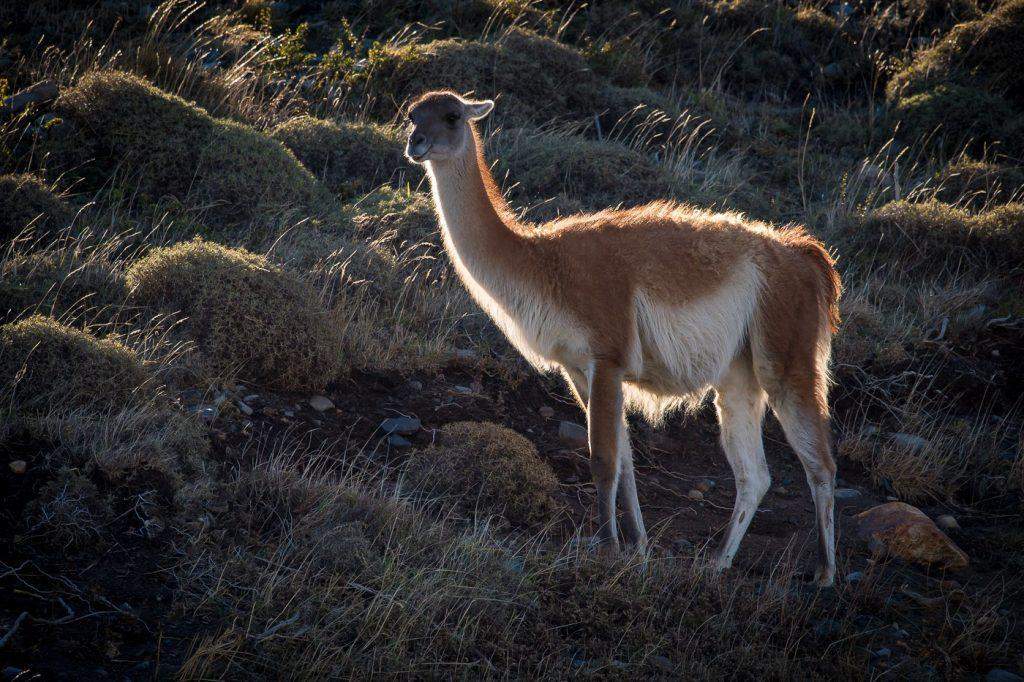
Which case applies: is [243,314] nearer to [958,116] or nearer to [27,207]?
[27,207]

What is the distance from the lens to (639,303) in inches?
212

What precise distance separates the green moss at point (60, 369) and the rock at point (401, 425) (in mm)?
1581

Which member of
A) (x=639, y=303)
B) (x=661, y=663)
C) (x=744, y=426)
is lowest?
(x=661, y=663)

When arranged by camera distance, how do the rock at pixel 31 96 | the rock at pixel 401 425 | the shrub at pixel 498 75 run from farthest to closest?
1. the shrub at pixel 498 75
2. the rock at pixel 31 96
3. the rock at pixel 401 425

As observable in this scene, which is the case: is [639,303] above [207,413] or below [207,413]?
above

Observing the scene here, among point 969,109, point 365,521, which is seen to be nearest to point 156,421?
point 365,521

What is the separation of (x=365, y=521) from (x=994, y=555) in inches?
169

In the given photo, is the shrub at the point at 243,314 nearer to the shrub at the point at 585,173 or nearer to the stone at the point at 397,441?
the stone at the point at 397,441

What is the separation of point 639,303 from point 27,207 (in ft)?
18.3

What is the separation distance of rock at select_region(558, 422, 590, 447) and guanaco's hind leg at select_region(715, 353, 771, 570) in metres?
1.16

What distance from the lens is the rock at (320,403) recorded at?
606cm

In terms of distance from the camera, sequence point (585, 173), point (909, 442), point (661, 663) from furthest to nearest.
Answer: point (585, 173) < point (909, 442) < point (661, 663)

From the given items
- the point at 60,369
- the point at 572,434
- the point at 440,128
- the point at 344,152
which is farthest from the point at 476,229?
the point at 344,152

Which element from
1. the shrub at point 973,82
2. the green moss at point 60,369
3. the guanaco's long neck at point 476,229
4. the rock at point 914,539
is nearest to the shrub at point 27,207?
the green moss at point 60,369
